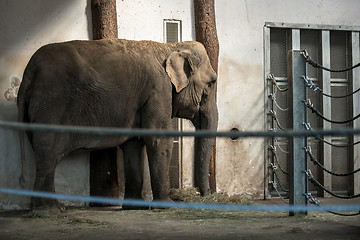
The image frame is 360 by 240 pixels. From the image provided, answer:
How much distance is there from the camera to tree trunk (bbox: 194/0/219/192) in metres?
7.65

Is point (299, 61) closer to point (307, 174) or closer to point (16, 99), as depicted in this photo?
point (307, 174)

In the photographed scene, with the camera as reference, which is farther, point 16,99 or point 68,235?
point 16,99

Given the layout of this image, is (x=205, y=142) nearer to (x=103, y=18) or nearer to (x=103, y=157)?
(x=103, y=157)

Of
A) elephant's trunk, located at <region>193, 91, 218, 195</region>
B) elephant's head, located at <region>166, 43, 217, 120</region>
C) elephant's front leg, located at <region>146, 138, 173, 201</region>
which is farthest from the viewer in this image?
elephant's trunk, located at <region>193, 91, 218, 195</region>

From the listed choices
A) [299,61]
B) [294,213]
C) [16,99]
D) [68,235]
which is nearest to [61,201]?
[16,99]

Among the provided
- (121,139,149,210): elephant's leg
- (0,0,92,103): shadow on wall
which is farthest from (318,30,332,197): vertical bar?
(0,0,92,103): shadow on wall

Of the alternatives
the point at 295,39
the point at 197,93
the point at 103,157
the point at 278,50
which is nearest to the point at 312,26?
the point at 295,39

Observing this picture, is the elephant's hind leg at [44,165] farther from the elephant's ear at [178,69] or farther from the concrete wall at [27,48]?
the elephant's ear at [178,69]

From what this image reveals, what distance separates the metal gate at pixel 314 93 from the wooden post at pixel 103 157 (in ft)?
7.01

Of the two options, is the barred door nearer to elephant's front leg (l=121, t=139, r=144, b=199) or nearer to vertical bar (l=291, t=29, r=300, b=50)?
elephant's front leg (l=121, t=139, r=144, b=199)

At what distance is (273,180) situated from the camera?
8.08 meters

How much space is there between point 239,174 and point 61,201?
2.39m

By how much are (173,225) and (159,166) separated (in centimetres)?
136

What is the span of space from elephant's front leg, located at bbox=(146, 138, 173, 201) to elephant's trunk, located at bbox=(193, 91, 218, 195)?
54 centimetres
